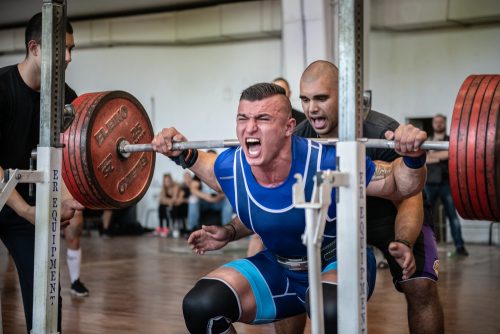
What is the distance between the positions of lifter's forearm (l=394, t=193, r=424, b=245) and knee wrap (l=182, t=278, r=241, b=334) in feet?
2.26

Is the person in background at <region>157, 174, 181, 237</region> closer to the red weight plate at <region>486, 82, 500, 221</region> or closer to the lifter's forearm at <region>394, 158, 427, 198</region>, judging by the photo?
the lifter's forearm at <region>394, 158, 427, 198</region>

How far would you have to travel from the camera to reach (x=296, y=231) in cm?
232

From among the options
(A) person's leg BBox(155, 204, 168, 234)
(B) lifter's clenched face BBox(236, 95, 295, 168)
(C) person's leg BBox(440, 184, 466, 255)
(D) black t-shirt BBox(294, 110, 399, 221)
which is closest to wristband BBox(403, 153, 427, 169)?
(B) lifter's clenched face BBox(236, 95, 295, 168)

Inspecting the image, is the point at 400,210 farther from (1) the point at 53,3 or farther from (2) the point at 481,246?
(2) the point at 481,246

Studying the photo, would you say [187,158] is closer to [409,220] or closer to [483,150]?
[409,220]

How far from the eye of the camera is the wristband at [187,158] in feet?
A: 8.68

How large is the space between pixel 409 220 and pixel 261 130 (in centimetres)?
73

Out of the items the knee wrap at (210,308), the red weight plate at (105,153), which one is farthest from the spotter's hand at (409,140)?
the red weight plate at (105,153)

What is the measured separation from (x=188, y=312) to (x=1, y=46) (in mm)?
10520

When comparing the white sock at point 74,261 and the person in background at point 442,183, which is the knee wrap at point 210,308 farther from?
the person in background at point 442,183

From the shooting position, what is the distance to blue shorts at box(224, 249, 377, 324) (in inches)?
96.0

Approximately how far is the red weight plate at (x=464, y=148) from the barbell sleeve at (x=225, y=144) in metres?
0.07

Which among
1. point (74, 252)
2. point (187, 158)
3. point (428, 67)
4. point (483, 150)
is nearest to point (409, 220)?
point (483, 150)

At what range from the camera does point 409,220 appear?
103 inches
